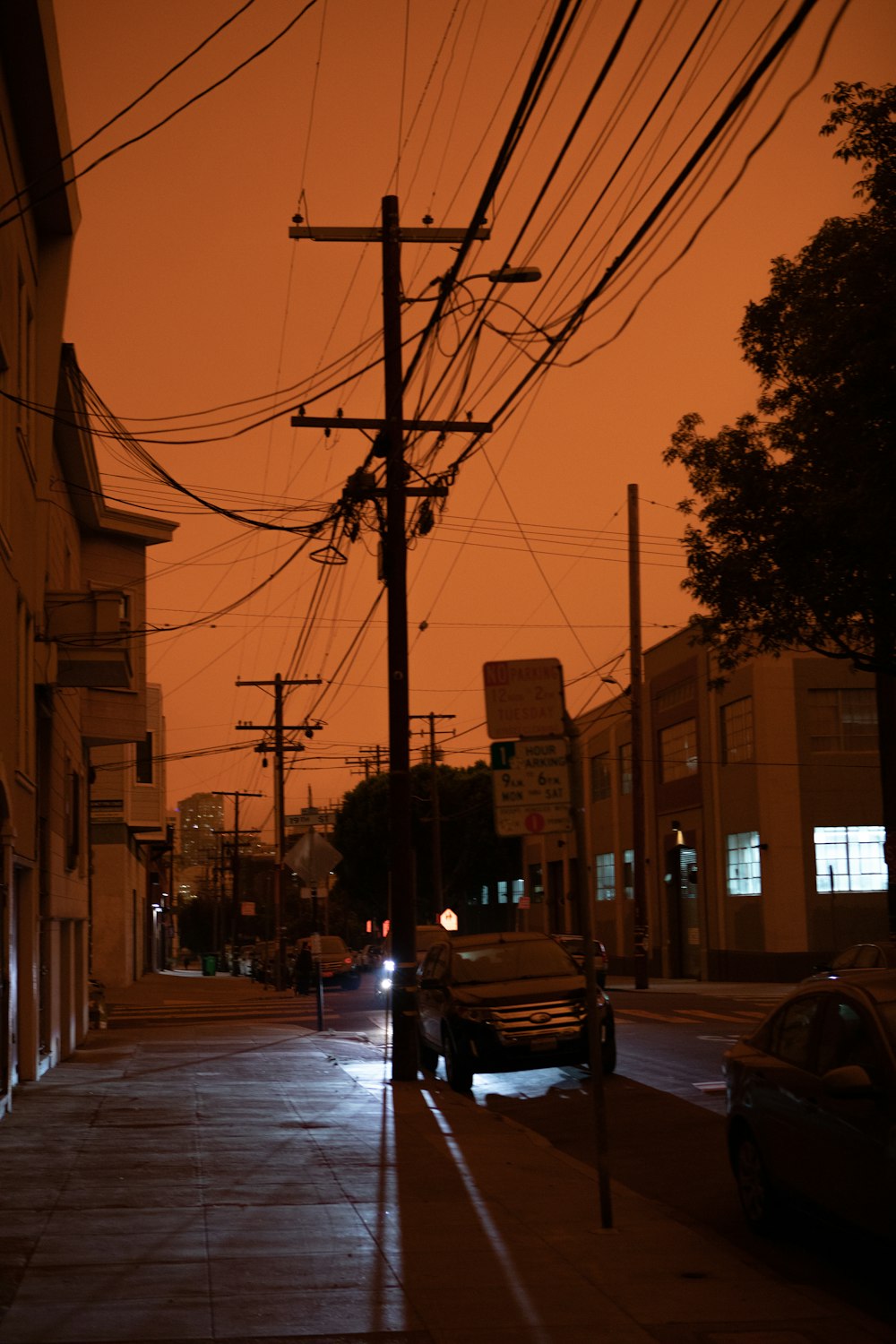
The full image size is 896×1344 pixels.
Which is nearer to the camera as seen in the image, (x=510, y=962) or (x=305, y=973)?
(x=510, y=962)

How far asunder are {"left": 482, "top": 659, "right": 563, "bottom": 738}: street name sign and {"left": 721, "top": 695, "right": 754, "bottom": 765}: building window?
106ft

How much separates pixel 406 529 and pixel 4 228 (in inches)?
243

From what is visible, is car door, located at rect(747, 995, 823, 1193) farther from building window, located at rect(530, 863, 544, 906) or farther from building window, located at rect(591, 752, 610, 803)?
building window, located at rect(530, 863, 544, 906)

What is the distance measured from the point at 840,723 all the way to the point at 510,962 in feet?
79.2

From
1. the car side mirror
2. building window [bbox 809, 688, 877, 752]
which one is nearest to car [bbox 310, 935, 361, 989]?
building window [bbox 809, 688, 877, 752]

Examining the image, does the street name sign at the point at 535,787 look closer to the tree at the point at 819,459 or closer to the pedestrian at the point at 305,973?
the tree at the point at 819,459

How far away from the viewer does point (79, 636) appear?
62.3ft

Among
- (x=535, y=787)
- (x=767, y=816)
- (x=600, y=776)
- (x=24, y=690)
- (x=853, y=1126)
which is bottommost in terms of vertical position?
(x=853, y=1126)

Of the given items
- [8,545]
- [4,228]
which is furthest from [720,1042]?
[4,228]

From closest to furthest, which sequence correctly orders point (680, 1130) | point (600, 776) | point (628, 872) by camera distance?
point (680, 1130)
point (628, 872)
point (600, 776)

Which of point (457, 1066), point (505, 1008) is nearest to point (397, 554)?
point (505, 1008)

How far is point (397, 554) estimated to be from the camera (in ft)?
60.6

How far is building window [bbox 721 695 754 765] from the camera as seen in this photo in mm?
41250

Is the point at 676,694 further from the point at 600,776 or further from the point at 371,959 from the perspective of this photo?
the point at 371,959
